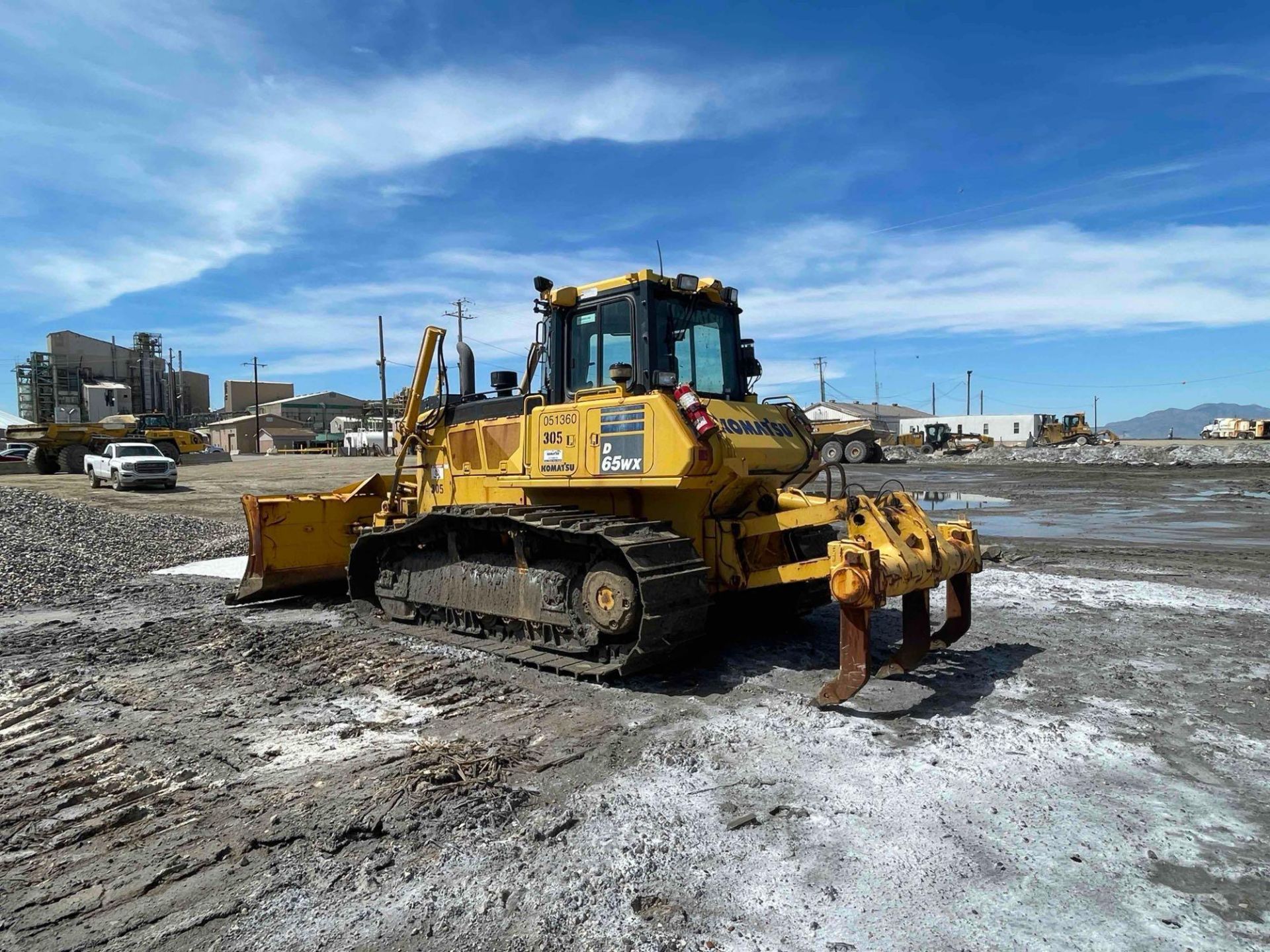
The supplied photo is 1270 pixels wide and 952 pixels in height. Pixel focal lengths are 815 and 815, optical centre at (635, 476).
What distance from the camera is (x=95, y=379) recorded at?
7331 centimetres

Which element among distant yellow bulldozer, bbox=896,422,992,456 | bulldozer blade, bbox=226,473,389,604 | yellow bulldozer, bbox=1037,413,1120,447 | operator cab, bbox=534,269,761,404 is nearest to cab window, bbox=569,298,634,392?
operator cab, bbox=534,269,761,404

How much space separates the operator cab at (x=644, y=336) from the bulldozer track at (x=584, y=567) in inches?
43.9

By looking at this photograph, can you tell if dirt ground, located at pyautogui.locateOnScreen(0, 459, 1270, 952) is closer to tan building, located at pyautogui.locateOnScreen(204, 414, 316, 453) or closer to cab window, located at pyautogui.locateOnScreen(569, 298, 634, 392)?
cab window, located at pyautogui.locateOnScreen(569, 298, 634, 392)

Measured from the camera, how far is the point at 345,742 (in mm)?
4887

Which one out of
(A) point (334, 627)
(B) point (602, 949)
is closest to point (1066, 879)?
(B) point (602, 949)

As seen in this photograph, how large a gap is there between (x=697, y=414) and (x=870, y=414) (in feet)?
318

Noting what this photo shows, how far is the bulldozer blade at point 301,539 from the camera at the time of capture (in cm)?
902

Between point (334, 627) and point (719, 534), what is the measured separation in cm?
414

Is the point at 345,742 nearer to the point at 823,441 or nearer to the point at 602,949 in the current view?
the point at 602,949

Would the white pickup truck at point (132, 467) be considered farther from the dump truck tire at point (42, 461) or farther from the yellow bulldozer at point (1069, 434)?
the yellow bulldozer at point (1069, 434)

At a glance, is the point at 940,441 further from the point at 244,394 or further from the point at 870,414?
the point at 244,394

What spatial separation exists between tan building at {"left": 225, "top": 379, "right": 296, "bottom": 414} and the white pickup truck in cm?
7208

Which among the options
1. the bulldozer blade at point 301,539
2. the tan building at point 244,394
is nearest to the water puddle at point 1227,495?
the bulldozer blade at point 301,539

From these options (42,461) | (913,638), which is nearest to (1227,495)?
(913,638)
